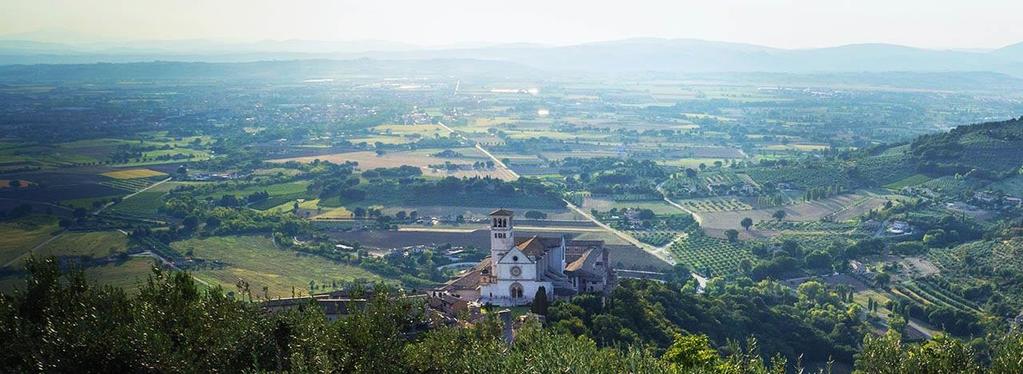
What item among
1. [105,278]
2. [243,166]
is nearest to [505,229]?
[105,278]

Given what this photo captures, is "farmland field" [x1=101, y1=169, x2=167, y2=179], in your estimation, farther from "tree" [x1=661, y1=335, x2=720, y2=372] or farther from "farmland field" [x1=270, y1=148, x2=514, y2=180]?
"tree" [x1=661, y1=335, x2=720, y2=372]

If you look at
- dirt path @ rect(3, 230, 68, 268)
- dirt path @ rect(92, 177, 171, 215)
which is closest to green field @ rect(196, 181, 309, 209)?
dirt path @ rect(92, 177, 171, 215)

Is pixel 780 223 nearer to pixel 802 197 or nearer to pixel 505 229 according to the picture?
pixel 802 197

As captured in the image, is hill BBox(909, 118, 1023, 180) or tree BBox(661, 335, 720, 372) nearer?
tree BBox(661, 335, 720, 372)

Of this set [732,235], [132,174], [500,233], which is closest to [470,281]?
[500,233]

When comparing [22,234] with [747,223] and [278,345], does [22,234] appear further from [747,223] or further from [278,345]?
[747,223]
